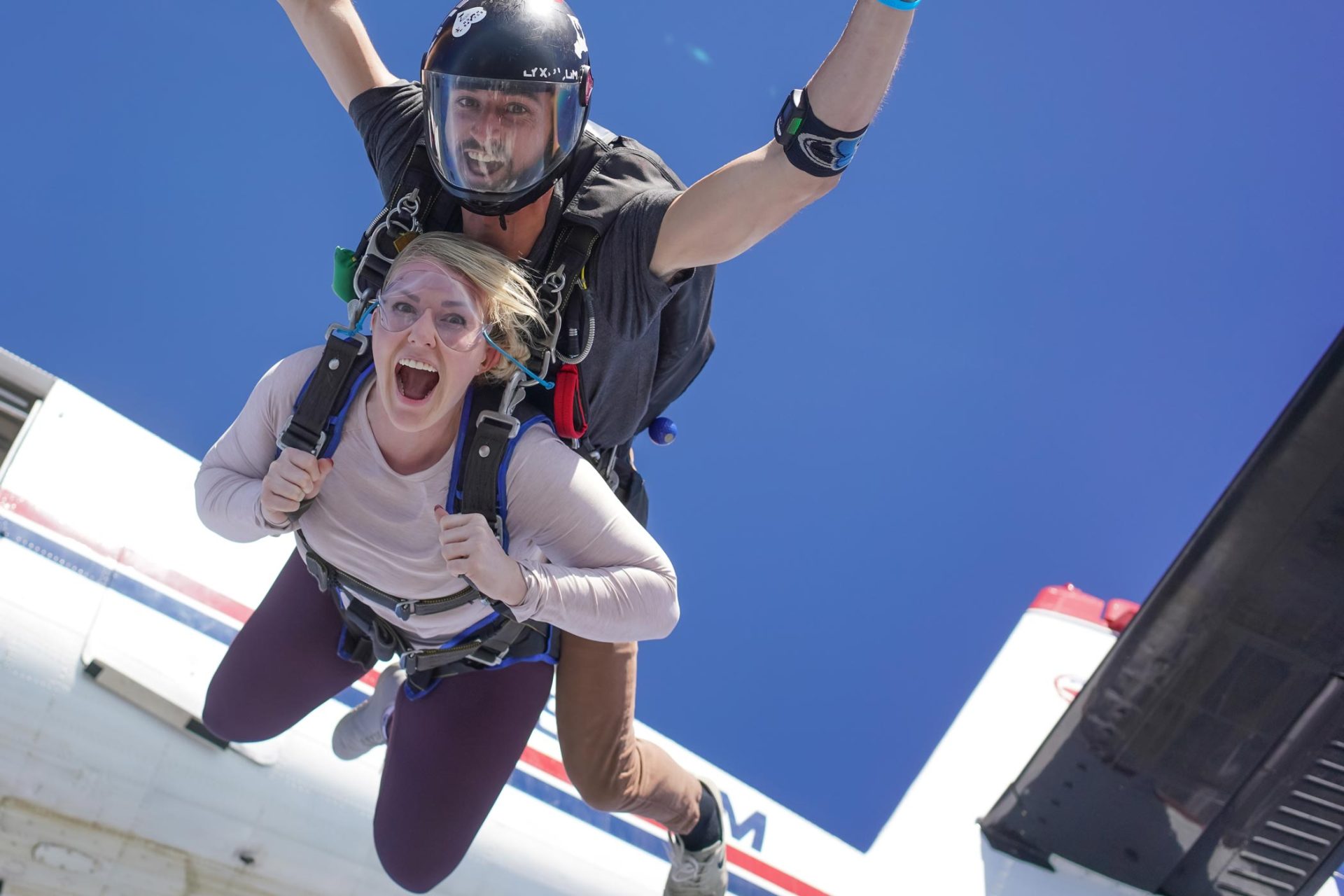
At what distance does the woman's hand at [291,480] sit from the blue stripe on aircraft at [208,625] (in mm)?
1153

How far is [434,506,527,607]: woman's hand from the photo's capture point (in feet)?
5.27

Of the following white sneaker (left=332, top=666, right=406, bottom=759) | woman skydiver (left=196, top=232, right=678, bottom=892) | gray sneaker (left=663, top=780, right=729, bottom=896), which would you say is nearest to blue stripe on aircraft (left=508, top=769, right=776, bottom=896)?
gray sneaker (left=663, top=780, right=729, bottom=896)

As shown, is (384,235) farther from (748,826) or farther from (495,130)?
(748,826)

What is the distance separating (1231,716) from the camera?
2598mm

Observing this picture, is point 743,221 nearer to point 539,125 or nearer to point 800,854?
point 539,125

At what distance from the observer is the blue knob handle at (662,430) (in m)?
2.19

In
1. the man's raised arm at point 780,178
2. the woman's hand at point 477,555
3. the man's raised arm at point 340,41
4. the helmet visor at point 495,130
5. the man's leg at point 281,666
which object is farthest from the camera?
the man's leg at point 281,666

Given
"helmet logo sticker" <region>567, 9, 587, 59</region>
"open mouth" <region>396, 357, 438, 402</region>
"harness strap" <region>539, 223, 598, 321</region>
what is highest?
"helmet logo sticker" <region>567, 9, 587, 59</region>

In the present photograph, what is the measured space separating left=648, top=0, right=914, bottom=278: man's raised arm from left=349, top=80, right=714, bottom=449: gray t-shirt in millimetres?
65

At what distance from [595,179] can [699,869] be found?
179 cm

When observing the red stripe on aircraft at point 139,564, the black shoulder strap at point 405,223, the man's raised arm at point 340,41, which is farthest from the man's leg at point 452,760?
the man's raised arm at point 340,41

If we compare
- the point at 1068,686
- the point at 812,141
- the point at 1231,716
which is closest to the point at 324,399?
the point at 812,141

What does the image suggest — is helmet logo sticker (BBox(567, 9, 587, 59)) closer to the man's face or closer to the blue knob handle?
the man's face

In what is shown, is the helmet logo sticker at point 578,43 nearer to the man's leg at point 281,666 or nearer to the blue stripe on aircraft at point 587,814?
the man's leg at point 281,666
